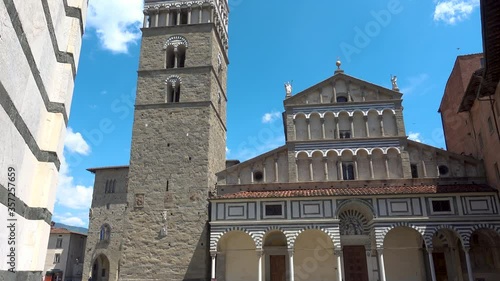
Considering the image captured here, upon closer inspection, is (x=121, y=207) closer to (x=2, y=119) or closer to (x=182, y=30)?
(x=182, y=30)

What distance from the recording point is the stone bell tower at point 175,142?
21.7m

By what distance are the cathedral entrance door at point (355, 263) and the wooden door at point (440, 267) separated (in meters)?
3.85

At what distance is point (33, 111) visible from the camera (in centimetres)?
326

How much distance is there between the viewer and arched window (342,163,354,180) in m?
23.0

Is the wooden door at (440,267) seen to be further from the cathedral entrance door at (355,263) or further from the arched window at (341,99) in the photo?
the arched window at (341,99)

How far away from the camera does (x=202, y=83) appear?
25.1 m

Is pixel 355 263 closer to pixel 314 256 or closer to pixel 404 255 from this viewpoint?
pixel 314 256

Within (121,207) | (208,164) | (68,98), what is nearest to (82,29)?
(68,98)

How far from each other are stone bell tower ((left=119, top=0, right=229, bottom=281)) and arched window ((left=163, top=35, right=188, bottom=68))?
0.22 ft

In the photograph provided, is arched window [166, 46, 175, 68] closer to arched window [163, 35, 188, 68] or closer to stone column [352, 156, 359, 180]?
arched window [163, 35, 188, 68]

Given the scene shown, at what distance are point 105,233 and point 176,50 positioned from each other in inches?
772

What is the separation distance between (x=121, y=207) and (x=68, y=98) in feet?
113

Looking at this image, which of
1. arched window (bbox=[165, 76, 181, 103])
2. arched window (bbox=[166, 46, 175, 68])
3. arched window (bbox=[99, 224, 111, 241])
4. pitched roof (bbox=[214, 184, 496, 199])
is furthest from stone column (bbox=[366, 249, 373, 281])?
arched window (bbox=[99, 224, 111, 241])

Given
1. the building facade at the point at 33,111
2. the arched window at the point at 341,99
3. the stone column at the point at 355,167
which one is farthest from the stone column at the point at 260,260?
the building facade at the point at 33,111
